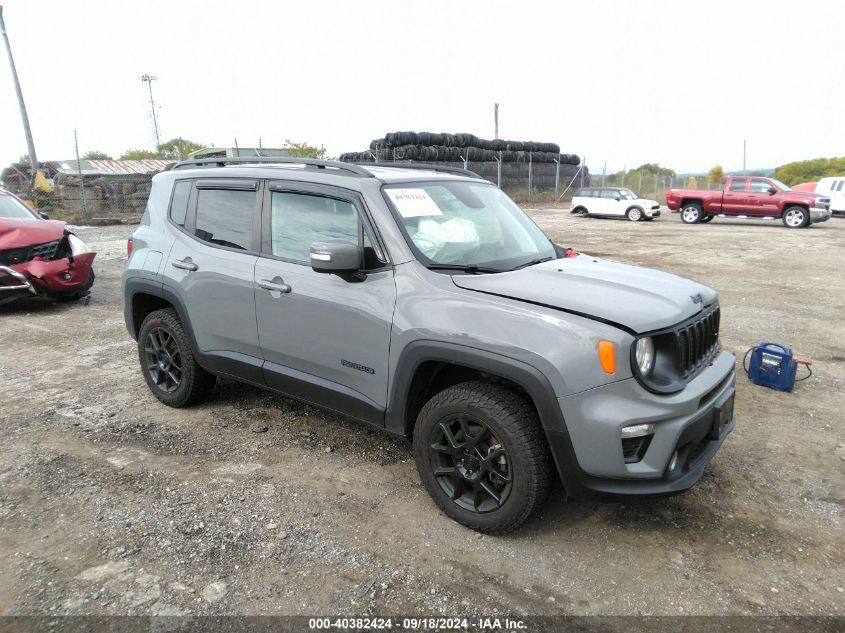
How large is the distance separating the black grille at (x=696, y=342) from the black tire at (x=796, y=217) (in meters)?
19.6

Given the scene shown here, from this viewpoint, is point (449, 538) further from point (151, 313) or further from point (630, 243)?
point (630, 243)

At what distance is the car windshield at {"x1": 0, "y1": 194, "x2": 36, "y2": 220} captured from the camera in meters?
7.77

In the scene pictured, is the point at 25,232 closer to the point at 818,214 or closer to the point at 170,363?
the point at 170,363

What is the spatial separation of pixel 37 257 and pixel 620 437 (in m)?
7.58

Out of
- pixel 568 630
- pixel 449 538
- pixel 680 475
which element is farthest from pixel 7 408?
pixel 680 475

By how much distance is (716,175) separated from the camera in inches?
1735

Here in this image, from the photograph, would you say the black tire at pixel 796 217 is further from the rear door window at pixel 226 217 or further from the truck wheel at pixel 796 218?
the rear door window at pixel 226 217

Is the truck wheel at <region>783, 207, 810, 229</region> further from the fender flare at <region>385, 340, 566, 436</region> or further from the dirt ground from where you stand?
the fender flare at <region>385, 340, 566, 436</region>

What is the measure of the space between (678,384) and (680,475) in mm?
411

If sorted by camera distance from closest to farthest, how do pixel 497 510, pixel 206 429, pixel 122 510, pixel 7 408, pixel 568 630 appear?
pixel 568 630
pixel 497 510
pixel 122 510
pixel 206 429
pixel 7 408

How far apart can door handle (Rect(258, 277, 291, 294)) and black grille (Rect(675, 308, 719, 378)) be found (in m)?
2.13

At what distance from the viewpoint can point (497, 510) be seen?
9.52 ft

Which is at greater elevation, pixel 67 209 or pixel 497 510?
pixel 67 209

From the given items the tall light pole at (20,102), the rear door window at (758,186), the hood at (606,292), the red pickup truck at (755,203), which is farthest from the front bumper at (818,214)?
the tall light pole at (20,102)
